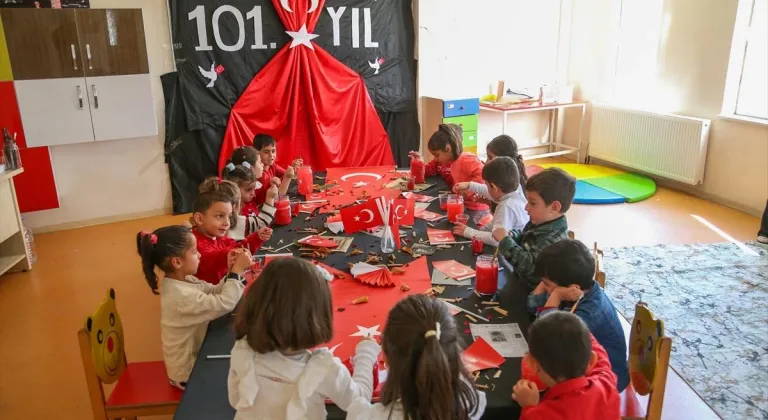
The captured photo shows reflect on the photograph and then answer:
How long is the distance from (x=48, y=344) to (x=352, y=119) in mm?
3664

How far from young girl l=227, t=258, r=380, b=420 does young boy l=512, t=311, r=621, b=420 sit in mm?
453

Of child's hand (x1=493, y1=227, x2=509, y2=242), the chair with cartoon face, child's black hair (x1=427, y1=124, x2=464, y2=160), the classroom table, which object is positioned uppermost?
child's black hair (x1=427, y1=124, x2=464, y2=160)

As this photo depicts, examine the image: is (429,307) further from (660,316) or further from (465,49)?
(465,49)

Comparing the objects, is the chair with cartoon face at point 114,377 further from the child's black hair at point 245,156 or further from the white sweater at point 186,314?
the child's black hair at point 245,156

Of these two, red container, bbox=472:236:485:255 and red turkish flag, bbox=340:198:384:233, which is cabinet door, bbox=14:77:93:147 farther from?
red container, bbox=472:236:485:255

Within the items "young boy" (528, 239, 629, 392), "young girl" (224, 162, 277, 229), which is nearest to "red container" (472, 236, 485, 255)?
"young boy" (528, 239, 629, 392)

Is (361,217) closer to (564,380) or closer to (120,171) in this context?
(564,380)

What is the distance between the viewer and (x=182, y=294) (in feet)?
6.90

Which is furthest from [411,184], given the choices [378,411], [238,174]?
[378,411]

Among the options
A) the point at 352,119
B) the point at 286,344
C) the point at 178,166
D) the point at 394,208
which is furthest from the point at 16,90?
the point at 286,344

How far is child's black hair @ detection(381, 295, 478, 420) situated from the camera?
4.49 ft

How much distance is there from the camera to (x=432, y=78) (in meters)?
6.50

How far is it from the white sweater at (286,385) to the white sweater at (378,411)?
1.9 inches

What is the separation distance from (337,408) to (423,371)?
0.37m
